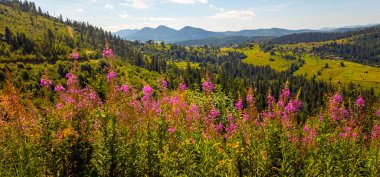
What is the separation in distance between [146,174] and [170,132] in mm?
1526

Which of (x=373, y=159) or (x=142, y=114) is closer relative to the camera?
(x=373, y=159)

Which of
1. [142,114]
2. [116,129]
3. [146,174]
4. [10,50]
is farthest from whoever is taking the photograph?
[10,50]

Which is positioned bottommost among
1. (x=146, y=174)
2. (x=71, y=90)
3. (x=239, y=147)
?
(x=146, y=174)

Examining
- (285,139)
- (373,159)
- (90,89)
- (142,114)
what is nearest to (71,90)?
(90,89)

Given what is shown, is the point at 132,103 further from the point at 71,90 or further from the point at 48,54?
the point at 48,54

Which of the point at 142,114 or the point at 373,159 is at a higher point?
the point at 142,114

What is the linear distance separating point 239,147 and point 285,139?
5.24 feet

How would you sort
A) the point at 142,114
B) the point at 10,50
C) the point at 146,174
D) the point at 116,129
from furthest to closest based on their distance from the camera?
the point at 10,50, the point at 142,114, the point at 146,174, the point at 116,129

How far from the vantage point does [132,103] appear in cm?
951

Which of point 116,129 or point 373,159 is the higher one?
point 116,129

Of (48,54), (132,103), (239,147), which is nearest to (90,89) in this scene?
(132,103)

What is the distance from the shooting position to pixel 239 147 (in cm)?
810

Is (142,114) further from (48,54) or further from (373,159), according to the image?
(48,54)

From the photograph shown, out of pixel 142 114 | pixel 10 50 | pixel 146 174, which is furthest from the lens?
pixel 10 50
